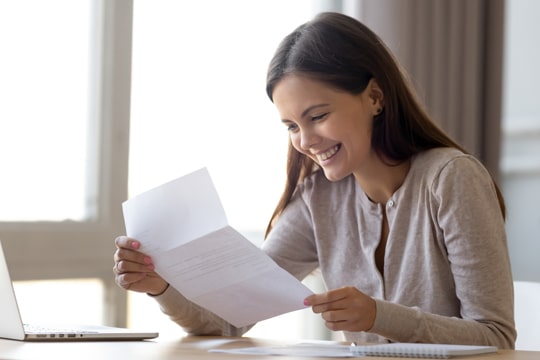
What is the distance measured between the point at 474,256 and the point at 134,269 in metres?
0.64

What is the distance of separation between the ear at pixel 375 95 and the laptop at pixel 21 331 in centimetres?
68

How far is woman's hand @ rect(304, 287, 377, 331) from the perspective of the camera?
4.54ft

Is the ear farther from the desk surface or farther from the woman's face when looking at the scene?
the desk surface

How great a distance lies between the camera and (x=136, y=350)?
1.33 metres

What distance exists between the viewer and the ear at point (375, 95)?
181 centimetres

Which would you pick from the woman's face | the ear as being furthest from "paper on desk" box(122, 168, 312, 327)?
the ear

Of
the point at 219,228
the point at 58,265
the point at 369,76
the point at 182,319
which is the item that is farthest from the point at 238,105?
the point at 219,228

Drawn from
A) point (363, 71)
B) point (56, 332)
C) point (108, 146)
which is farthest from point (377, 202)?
point (108, 146)

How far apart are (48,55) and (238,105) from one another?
2.17 feet

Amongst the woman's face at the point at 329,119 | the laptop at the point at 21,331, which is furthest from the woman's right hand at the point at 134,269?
the woman's face at the point at 329,119

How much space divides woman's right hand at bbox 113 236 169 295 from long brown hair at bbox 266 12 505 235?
0.47 metres

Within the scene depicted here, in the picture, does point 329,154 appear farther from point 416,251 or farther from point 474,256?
point 474,256

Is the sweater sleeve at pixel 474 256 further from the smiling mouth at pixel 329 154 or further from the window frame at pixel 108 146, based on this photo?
the window frame at pixel 108 146

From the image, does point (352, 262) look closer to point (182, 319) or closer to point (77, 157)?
point (182, 319)
